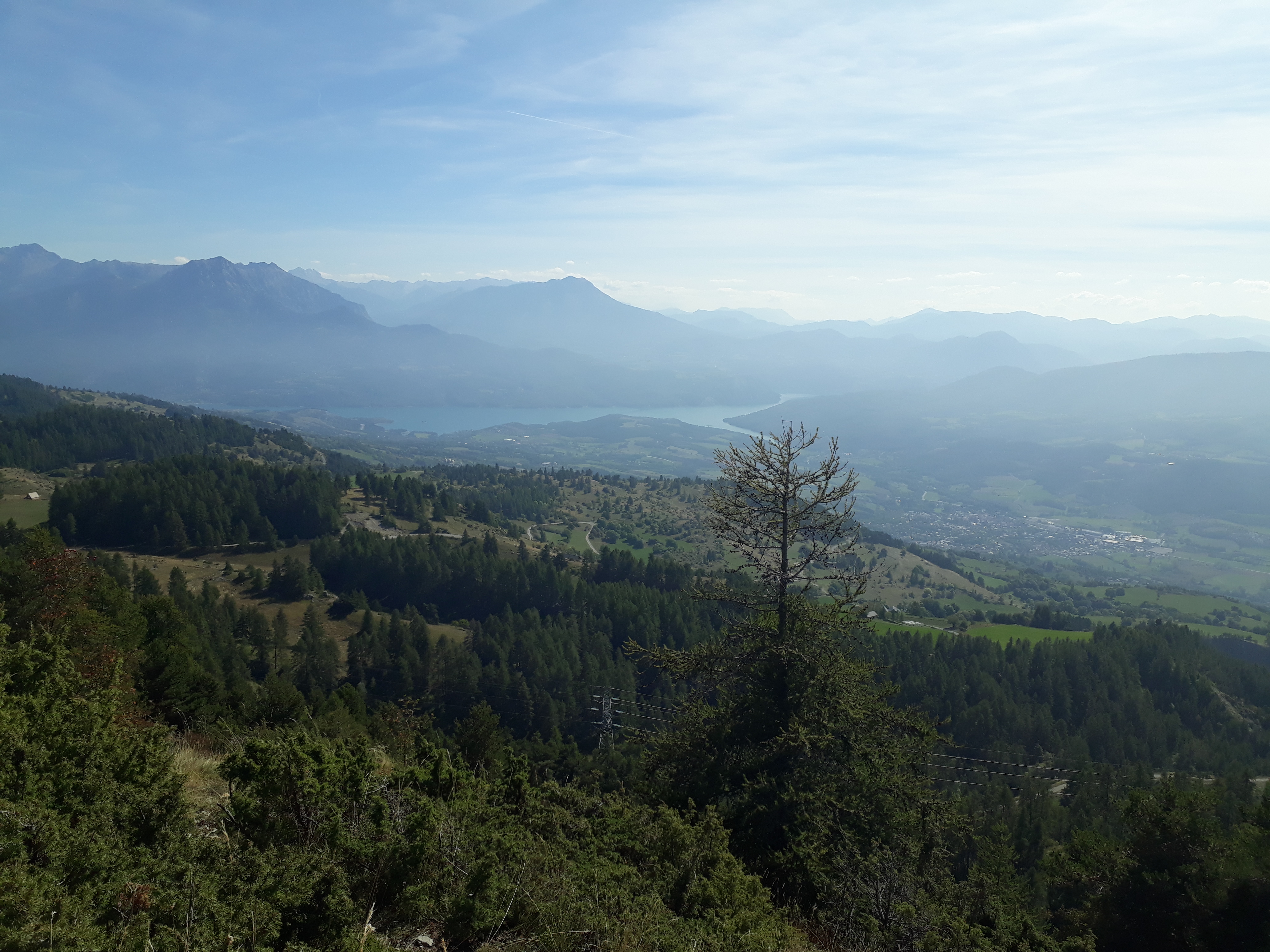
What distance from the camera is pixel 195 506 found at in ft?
259

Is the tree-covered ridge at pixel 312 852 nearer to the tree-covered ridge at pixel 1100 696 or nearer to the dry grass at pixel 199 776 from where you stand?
the dry grass at pixel 199 776

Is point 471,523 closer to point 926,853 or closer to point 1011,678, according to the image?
point 1011,678

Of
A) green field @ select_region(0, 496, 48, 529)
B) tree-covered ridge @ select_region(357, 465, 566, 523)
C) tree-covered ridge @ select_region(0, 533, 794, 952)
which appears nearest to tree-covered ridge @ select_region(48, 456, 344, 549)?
green field @ select_region(0, 496, 48, 529)

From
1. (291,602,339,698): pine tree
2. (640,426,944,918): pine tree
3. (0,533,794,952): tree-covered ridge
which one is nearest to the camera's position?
(0,533,794,952): tree-covered ridge

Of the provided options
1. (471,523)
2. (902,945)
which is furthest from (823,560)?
(471,523)

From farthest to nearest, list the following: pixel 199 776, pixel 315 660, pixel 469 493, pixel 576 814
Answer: pixel 469 493 < pixel 315 660 < pixel 576 814 < pixel 199 776

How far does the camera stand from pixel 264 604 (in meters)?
63.2

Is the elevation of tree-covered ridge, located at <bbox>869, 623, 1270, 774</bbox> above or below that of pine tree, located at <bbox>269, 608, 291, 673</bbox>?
below

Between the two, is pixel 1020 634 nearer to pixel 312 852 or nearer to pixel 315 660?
pixel 315 660

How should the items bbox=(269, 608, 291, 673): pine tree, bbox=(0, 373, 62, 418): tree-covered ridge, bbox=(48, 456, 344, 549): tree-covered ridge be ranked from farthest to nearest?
bbox=(0, 373, 62, 418): tree-covered ridge
bbox=(48, 456, 344, 549): tree-covered ridge
bbox=(269, 608, 291, 673): pine tree

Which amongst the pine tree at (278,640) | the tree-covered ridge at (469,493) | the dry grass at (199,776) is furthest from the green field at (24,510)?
the dry grass at (199,776)

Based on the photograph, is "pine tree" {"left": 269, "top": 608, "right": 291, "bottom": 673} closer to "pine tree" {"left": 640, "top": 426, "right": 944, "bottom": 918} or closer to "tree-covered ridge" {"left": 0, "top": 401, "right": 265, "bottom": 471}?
"pine tree" {"left": 640, "top": 426, "right": 944, "bottom": 918}

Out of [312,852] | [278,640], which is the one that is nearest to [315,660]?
[278,640]

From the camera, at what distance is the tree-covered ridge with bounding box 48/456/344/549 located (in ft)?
251
